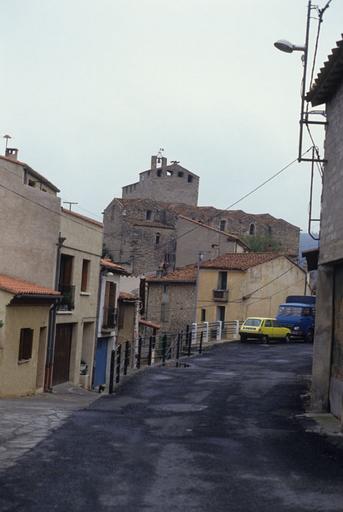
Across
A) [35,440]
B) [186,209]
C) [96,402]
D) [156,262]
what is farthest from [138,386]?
[186,209]

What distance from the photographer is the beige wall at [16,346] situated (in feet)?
61.8

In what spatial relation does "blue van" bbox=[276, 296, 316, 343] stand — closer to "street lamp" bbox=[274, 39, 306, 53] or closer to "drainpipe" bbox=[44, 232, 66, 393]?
"drainpipe" bbox=[44, 232, 66, 393]

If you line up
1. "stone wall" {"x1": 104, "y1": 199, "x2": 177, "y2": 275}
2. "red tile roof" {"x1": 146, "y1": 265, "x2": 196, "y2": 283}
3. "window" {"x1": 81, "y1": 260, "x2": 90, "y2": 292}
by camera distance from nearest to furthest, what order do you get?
1. "window" {"x1": 81, "y1": 260, "x2": 90, "y2": 292}
2. "red tile roof" {"x1": 146, "y1": 265, "x2": 196, "y2": 283}
3. "stone wall" {"x1": 104, "y1": 199, "x2": 177, "y2": 275}

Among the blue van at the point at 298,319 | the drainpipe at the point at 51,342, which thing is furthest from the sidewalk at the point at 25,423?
the blue van at the point at 298,319

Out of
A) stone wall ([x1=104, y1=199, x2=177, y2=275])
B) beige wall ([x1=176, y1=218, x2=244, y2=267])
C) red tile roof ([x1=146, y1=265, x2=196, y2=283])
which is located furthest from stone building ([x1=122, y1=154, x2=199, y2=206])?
red tile roof ([x1=146, y1=265, x2=196, y2=283])

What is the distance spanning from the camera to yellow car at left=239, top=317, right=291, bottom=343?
42625 mm

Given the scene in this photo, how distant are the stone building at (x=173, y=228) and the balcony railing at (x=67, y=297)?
122ft

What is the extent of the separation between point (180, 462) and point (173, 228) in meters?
65.7

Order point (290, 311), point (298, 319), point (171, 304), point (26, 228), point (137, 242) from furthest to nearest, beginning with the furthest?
1. point (137, 242)
2. point (171, 304)
3. point (290, 311)
4. point (298, 319)
5. point (26, 228)

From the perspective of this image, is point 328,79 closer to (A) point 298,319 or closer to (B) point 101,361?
(B) point 101,361

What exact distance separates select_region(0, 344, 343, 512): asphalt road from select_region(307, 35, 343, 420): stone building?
98cm

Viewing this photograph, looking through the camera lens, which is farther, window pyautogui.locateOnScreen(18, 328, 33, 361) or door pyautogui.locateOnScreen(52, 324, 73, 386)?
door pyautogui.locateOnScreen(52, 324, 73, 386)

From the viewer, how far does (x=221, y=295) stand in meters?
53.5

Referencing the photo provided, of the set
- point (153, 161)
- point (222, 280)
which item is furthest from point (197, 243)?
point (153, 161)
